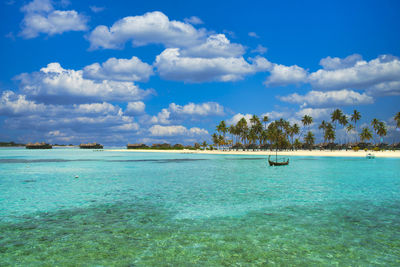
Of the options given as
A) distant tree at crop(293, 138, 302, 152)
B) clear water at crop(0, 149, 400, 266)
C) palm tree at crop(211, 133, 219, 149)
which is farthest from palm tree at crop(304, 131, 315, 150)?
clear water at crop(0, 149, 400, 266)

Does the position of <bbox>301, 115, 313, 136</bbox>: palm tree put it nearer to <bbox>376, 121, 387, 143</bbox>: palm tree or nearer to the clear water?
<bbox>376, 121, 387, 143</bbox>: palm tree

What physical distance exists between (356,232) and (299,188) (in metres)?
13.7

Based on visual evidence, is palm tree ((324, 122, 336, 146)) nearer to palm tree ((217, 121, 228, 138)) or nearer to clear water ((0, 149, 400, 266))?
palm tree ((217, 121, 228, 138))

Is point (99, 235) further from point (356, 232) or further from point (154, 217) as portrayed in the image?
point (356, 232)

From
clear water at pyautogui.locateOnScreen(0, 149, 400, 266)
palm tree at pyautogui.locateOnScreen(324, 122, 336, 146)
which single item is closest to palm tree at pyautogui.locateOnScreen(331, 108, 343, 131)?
palm tree at pyautogui.locateOnScreen(324, 122, 336, 146)

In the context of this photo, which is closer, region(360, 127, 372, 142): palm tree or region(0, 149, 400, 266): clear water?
region(0, 149, 400, 266): clear water

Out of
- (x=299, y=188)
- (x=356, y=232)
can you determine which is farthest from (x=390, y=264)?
Answer: (x=299, y=188)

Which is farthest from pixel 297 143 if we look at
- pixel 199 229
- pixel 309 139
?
pixel 199 229

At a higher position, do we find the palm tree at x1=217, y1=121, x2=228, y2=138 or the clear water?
the palm tree at x1=217, y1=121, x2=228, y2=138

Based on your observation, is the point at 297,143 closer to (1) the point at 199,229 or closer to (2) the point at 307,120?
(2) the point at 307,120

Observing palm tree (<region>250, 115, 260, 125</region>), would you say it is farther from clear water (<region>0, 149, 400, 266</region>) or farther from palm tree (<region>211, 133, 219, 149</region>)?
clear water (<region>0, 149, 400, 266</region>)

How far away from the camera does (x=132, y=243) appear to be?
428 inches

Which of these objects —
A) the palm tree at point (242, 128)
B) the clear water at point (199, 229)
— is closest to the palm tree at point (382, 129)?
the palm tree at point (242, 128)

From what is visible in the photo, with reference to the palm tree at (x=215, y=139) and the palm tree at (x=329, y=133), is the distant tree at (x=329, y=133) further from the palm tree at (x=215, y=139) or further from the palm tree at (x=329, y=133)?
the palm tree at (x=215, y=139)
